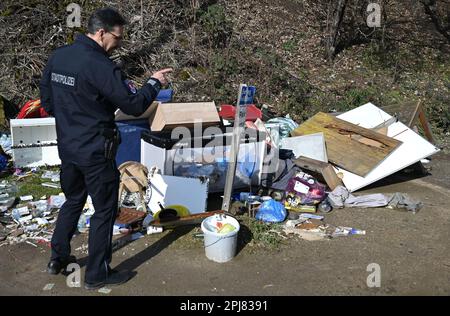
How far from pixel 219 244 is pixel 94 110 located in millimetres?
1615

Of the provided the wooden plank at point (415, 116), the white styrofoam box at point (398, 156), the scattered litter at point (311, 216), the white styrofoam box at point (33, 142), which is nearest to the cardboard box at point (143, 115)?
the white styrofoam box at point (33, 142)

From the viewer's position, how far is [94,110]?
3.52 m

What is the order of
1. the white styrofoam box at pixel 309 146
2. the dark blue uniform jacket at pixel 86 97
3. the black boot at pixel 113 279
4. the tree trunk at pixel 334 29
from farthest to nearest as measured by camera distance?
the tree trunk at pixel 334 29
the white styrofoam box at pixel 309 146
the black boot at pixel 113 279
the dark blue uniform jacket at pixel 86 97

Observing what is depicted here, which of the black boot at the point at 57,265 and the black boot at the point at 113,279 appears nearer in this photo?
the black boot at the point at 113,279

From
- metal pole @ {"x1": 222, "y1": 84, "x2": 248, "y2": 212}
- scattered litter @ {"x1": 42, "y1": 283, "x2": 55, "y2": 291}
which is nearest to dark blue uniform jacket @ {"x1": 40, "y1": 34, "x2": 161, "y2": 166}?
scattered litter @ {"x1": 42, "y1": 283, "x2": 55, "y2": 291}

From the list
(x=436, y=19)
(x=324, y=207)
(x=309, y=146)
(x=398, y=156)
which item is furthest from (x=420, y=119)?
(x=436, y=19)

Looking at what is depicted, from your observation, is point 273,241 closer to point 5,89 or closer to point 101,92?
point 101,92

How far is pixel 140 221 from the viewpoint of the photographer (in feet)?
16.4

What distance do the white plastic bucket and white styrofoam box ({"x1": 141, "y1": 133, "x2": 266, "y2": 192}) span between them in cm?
116

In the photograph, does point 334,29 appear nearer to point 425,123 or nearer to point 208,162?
point 425,123

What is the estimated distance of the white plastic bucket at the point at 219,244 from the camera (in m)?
4.24

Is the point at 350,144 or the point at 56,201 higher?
the point at 350,144

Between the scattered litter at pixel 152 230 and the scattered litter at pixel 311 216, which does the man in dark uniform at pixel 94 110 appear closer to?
the scattered litter at pixel 152 230

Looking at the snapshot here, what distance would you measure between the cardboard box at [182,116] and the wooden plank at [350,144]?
1654mm
